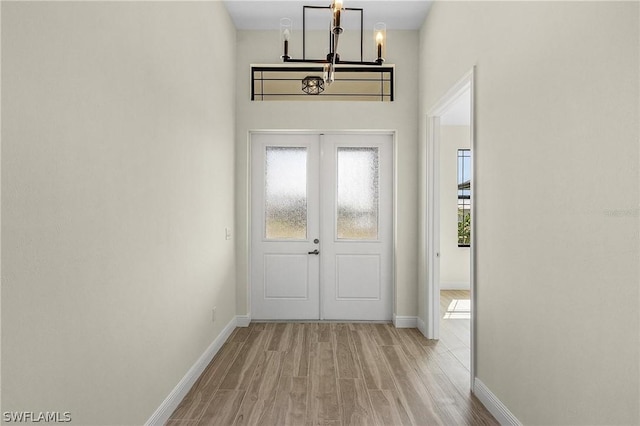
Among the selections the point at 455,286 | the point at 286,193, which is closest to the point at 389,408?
the point at 286,193

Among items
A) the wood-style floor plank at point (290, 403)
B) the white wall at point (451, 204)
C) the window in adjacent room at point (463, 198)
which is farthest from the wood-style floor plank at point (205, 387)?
the window in adjacent room at point (463, 198)

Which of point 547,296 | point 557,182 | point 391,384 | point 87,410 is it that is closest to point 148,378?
point 87,410

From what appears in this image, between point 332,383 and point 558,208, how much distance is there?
1.96 m

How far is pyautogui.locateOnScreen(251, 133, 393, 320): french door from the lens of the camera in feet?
14.3

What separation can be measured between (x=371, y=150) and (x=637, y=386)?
3.39 m

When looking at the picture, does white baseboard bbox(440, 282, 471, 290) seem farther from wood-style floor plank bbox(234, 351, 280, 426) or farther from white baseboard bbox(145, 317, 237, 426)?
white baseboard bbox(145, 317, 237, 426)

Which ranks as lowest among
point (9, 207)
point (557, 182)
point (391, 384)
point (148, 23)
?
point (391, 384)

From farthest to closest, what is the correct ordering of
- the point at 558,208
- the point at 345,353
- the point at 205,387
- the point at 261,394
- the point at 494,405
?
the point at 345,353, the point at 205,387, the point at 261,394, the point at 494,405, the point at 558,208

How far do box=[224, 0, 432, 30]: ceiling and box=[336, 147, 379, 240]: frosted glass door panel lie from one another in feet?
4.55

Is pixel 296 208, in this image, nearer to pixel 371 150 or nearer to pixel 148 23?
pixel 371 150

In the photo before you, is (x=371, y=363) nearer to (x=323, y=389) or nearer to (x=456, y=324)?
(x=323, y=389)

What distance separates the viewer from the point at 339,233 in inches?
174

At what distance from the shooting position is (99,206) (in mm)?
1626

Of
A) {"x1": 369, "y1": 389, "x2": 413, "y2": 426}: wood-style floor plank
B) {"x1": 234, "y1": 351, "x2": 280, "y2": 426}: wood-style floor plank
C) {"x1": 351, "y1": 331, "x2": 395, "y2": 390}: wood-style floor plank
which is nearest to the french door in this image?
{"x1": 351, "y1": 331, "x2": 395, "y2": 390}: wood-style floor plank
